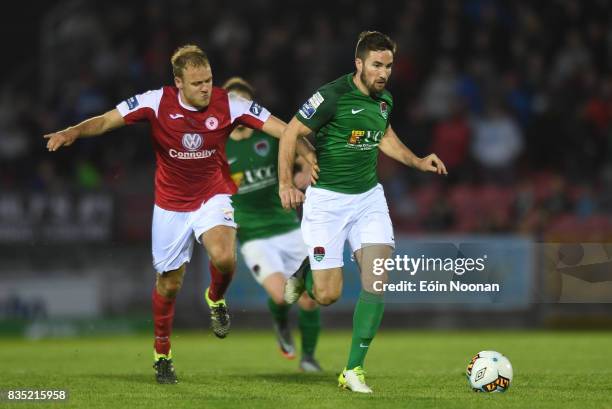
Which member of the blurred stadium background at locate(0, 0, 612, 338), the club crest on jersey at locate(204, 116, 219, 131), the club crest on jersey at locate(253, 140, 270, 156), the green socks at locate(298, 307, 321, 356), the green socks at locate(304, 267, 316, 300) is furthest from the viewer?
the blurred stadium background at locate(0, 0, 612, 338)

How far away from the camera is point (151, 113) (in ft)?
29.3

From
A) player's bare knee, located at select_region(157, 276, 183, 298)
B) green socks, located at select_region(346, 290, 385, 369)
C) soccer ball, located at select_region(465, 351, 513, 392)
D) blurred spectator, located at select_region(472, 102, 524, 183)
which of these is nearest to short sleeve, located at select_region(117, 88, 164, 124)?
player's bare knee, located at select_region(157, 276, 183, 298)

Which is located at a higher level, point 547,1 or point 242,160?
point 547,1

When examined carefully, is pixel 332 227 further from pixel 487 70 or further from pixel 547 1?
pixel 547 1

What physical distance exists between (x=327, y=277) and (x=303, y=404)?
1.35 m

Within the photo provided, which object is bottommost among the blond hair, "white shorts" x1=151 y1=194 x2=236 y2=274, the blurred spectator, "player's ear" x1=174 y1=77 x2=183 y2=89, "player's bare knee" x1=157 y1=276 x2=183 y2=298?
"player's bare knee" x1=157 y1=276 x2=183 y2=298

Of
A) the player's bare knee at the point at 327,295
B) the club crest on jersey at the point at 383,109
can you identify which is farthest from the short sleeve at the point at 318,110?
the player's bare knee at the point at 327,295

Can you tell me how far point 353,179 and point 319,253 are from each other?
638 mm

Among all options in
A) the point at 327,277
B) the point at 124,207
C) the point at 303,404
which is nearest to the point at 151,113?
the point at 327,277

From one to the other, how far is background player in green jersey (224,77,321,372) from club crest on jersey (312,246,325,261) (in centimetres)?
204

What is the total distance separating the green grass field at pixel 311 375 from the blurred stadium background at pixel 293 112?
1081 millimetres

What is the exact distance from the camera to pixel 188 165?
9031 mm

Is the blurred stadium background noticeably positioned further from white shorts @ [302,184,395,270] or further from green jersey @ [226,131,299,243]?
white shorts @ [302,184,395,270]

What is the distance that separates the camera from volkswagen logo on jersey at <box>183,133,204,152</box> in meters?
8.91
